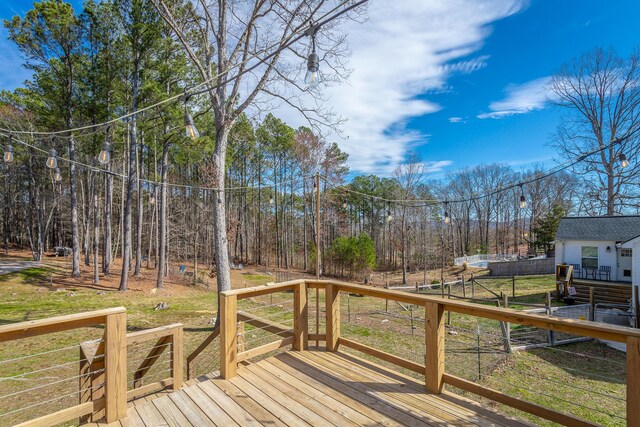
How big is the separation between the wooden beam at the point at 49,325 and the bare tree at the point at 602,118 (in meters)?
18.3

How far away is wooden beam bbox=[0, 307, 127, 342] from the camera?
1946 millimetres

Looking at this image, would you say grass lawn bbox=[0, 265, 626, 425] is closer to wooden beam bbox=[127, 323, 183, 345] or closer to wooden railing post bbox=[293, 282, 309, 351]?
wooden railing post bbox=[293, 282, 309, 351]

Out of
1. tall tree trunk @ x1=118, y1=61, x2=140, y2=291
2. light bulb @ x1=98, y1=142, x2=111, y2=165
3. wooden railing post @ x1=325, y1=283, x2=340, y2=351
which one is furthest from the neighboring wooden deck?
tall tree trunk @ x1=118, y1=61, x2=140, y2=291

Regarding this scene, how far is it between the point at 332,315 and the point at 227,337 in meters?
1.25

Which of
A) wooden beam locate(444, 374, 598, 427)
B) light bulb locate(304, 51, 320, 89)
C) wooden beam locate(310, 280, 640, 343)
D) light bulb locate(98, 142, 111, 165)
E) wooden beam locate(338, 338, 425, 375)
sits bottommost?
wooden beam locate(338, 338, 425, 375)

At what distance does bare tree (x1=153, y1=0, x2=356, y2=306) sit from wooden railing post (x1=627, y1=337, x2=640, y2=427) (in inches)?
285

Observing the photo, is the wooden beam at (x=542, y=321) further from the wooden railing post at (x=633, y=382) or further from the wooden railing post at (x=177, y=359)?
the wooden railing post at (x=177, y=359)

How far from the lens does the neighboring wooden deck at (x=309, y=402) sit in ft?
7.54

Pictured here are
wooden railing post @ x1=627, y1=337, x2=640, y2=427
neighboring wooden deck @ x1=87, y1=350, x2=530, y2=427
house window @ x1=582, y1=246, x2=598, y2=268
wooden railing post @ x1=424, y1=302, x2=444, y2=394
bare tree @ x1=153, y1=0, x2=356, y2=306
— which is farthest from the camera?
house window @ x1=582, y1=246, x2=598, y2=268

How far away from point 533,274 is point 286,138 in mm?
19954

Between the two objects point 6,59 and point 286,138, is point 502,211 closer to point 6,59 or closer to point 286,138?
point 286,138

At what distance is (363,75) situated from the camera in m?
8.34

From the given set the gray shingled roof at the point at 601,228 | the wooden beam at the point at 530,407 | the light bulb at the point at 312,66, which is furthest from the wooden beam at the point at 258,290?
the gray shingled roof at the point at 601,228

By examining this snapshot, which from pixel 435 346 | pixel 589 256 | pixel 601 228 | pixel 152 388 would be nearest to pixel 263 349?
pixel 152 388
